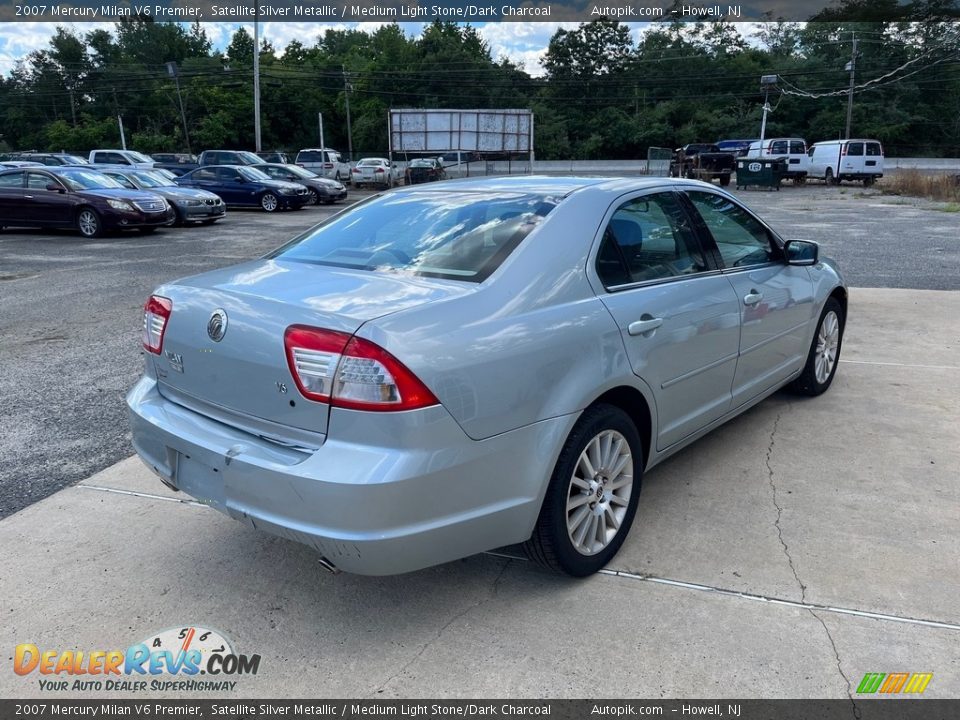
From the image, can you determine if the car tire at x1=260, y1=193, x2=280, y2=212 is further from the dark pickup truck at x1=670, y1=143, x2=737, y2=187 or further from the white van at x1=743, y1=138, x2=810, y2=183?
the white van at x1=743, y1=138, x2=810, y2=183

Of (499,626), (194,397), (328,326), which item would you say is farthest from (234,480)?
(499,626)

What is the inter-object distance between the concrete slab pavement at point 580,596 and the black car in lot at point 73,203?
13382 mm

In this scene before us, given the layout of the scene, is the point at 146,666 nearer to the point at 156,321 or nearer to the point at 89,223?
the point at 156,321

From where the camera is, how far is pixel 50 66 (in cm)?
8438

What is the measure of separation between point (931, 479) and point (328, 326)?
3.38 meters

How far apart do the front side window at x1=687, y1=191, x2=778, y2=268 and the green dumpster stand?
31.8 m

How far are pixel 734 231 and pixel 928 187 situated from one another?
29.0 meters

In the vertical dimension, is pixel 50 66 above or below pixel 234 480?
above

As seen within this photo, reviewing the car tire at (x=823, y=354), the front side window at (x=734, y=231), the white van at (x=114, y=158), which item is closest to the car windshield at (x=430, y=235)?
the front side window at (x=734, y=231)

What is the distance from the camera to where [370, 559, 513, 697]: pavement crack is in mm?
2502

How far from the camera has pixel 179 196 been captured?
1834 centimetres

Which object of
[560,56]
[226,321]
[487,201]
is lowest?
[226,321]

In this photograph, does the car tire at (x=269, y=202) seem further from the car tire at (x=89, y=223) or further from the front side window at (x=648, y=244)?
the front side window at (x=648, y=244)

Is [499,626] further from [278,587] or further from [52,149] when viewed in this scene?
[52,149]
